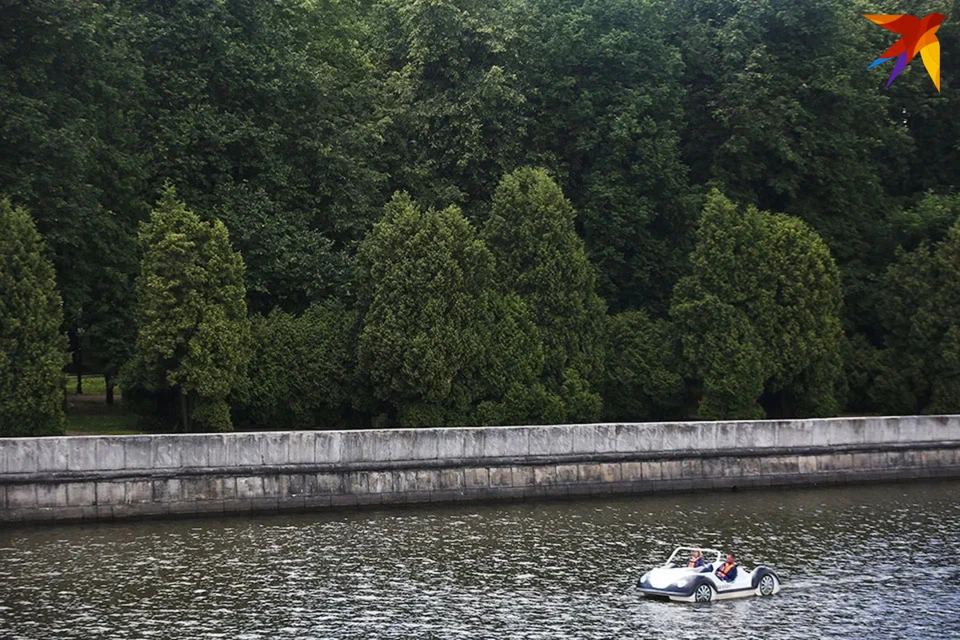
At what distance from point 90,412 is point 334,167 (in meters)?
12.8

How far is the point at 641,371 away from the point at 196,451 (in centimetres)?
1937

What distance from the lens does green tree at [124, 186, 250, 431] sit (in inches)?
1609

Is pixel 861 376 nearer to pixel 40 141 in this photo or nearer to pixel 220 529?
pixel 220 529

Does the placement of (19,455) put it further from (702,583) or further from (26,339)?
(702,583)

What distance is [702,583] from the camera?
2723cm

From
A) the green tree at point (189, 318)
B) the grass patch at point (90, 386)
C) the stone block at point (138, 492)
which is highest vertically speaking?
the green tree at point (189, 318)

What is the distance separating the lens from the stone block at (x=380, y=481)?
3756 cm

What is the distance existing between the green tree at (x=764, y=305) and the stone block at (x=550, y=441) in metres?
10.1

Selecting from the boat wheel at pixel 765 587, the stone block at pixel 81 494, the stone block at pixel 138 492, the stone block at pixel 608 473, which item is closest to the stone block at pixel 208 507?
the stone block at pixel 138 492

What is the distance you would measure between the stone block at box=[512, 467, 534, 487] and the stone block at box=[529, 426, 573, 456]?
532 millimetres

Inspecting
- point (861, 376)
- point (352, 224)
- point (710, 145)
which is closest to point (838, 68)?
point (710, 145)

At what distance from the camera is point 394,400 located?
44344mm

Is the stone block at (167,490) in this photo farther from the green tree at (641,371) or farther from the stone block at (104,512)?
the green tree at (641,371)

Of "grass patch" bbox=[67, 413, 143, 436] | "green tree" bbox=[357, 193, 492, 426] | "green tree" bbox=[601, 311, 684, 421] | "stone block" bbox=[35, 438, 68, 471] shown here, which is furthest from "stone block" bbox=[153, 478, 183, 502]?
"green tree" bbox=[601, 311, 684, 421]
